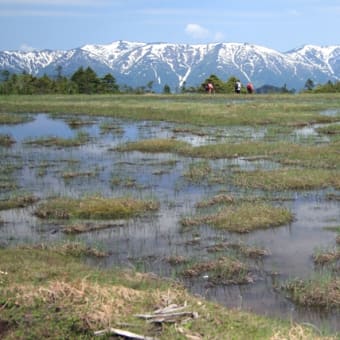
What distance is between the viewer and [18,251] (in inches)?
399

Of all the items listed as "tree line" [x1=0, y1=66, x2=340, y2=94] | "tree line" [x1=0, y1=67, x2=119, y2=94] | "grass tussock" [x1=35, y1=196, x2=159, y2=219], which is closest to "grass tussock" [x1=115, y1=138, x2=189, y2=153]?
"grass tussock" [x1=35, y1=196, x2=159, y2=219]

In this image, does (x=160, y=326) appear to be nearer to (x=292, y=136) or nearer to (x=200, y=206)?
(x=200, y=206)

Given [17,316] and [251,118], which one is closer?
[17,316]

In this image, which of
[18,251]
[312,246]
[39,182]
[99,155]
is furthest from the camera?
[99,155]

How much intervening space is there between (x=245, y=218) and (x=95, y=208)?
3335 mm

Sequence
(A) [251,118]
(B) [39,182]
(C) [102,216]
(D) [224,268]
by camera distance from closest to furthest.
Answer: (D) [224,268], (C) [102,216], (B) [39,182], (A) [251,118]

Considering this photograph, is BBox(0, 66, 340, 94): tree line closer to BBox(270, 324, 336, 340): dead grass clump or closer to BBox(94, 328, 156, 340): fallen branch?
BBox(270, 324, 336, 340): dead grass clump

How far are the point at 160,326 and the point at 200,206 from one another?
7265 millimetres

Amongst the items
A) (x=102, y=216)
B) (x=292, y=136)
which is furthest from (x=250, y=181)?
(x=292, y=136)

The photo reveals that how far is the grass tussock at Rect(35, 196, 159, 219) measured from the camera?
1291cm

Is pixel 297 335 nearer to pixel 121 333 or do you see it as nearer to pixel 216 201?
pixel 121 333

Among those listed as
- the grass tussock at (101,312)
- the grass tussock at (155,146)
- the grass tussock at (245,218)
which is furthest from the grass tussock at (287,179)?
the grass tussock at (101,312)

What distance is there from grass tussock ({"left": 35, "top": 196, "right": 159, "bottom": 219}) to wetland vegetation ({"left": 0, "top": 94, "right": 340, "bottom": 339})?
0.13 ft

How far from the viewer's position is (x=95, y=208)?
42.8ft
